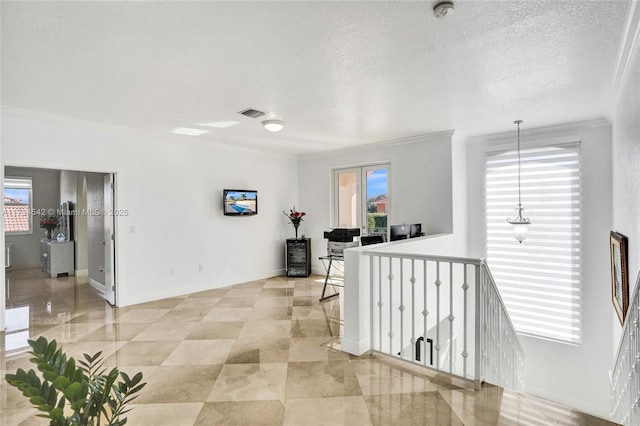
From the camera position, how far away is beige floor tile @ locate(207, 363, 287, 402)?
2.41 metres

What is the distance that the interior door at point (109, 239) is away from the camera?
15.4 feet

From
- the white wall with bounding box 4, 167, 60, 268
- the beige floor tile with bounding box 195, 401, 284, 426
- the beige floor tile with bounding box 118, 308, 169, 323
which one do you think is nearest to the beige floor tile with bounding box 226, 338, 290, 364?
the beige floor tile with bounding box 195, 401, 284, 426

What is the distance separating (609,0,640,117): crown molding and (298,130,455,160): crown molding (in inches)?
80.4

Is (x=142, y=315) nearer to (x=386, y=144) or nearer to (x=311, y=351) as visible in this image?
(x=311, y=351)

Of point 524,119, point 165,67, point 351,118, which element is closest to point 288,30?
point 165,67

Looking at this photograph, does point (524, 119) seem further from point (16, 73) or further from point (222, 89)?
point (16, 73)

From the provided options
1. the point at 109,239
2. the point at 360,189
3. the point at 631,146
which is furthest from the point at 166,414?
the point at 360,189

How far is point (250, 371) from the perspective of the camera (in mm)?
2768

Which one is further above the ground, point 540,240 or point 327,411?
point 540,240

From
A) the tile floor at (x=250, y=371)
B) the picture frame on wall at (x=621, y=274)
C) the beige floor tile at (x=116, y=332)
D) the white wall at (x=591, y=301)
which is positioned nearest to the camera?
the tile floor at (x=250, y=371)

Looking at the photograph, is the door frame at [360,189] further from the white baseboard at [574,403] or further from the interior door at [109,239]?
the interior door at [109,239]

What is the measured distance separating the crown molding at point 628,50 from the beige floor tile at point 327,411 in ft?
9.92

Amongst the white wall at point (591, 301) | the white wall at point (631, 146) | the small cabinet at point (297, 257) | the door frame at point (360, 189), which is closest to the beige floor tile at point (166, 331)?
the small cabinet at point (297, 257)

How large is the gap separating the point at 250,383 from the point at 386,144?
4.42 metres
